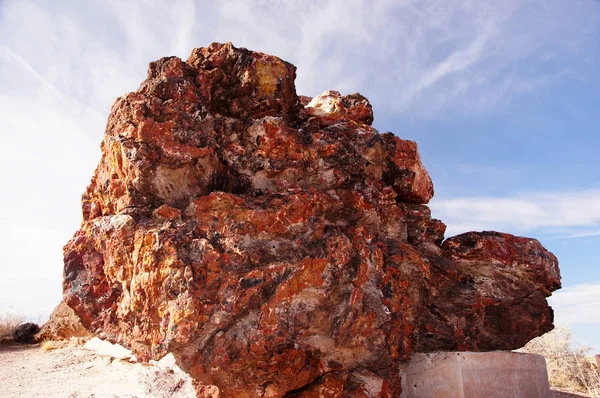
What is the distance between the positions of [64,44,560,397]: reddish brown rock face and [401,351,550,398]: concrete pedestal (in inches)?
11.8

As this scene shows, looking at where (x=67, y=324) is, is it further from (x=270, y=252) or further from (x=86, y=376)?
(x=270, y=252)

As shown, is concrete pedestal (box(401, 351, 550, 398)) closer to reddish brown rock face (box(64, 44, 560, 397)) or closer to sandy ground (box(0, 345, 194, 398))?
reddish brown rock face (box(64, 44, 560, 397))

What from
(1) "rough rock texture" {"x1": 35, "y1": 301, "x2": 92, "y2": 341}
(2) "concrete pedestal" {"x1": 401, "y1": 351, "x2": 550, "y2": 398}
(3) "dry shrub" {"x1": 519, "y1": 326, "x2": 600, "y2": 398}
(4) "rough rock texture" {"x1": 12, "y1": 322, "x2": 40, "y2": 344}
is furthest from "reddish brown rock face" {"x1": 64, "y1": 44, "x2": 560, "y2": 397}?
(4) "rough rock texture" {"x1": 12, "y1": 322, "x2": 40, "y2": 344}

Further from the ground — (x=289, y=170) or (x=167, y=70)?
(x=167, y=70)

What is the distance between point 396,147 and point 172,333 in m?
4.06

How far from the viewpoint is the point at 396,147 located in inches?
258

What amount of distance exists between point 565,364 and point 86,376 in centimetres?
1224

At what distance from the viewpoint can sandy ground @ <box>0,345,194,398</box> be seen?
609 centimetres

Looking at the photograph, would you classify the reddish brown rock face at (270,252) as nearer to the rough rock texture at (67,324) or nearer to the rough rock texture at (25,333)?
the rough rock texture at (67,324)

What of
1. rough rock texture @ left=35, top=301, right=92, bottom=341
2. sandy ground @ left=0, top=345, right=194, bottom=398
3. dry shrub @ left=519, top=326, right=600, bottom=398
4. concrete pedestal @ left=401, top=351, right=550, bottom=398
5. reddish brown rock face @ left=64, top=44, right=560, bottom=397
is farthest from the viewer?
dry shrub @ left=519, top=326, right=600, bottom=398

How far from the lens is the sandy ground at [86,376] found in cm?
610

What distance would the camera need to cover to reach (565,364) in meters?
12.5

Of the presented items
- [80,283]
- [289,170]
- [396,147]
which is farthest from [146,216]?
[396,147]

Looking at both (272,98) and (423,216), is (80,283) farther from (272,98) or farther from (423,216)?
(423,216)
